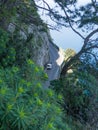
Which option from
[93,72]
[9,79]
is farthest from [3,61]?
[93,72]

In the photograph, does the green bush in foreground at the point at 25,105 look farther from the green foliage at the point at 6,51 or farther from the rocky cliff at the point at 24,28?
the rocky cliff at the point at 24,28

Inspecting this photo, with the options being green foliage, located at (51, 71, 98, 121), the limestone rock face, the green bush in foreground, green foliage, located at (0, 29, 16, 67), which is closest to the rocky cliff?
the limestone rock face

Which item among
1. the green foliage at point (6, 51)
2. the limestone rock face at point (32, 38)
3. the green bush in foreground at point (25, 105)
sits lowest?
the green bush in foreground at point (25, 105)

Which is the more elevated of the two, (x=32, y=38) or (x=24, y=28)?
(x=24, y=28)

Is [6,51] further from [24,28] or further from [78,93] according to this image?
[78,93]

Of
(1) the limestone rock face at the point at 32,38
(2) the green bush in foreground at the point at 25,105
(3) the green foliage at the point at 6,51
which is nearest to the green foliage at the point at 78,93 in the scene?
(1) the limestone rock face at the point at 32,38

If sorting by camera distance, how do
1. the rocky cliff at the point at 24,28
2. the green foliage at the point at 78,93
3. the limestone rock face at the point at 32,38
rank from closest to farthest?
the rocky cliff at the point at 24,28 → the limestone rock face at the point at 32,38 → the green foliage at the point at 78,93

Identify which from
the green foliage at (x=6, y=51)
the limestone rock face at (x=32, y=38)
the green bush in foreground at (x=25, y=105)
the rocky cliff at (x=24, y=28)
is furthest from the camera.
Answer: the limestone rock face at (x=32, y=38)

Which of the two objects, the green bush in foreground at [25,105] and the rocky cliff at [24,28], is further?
the rocky cliff at [24,28]

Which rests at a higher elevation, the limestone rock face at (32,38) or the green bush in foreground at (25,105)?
the limestone rock face at (32,38)

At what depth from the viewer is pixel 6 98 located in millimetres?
3570

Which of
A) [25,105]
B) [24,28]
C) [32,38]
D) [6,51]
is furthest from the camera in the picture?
[24,28]

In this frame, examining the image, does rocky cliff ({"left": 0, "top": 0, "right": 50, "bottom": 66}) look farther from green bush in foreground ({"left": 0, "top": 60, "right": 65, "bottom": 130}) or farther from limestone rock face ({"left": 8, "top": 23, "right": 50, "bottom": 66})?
green bush in foreground ({"left": 0, "top": 60, "right": 65, "bottom": 130})

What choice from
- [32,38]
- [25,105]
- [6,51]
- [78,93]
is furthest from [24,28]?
[25,105]
